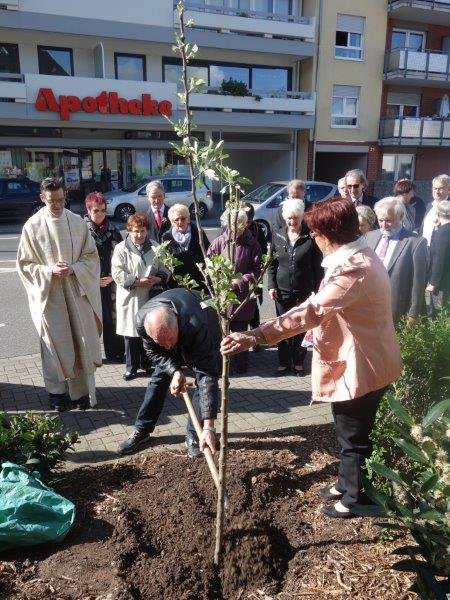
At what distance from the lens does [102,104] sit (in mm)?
20391

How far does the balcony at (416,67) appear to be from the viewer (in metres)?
24.2

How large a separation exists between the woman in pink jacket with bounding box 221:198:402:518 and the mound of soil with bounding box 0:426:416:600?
272 mm

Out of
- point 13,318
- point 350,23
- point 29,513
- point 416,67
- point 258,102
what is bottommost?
point 13,318

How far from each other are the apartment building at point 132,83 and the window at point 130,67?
42mm

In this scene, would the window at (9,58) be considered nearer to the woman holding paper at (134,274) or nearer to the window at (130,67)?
the window at (130,67)

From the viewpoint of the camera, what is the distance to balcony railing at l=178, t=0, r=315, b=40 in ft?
71.1

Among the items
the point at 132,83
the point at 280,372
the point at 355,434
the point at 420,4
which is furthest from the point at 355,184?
the point at 420,4

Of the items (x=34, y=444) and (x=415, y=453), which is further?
(x=34, y=444)

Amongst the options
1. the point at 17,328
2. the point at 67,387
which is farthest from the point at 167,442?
the point at 17,328

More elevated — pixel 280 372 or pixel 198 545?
pixel 198 545

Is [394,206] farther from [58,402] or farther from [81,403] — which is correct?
[58,402]

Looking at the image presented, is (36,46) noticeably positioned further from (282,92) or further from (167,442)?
(167,442)

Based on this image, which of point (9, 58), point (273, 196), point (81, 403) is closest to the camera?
point (81, 403)

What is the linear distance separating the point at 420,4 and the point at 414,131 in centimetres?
548
